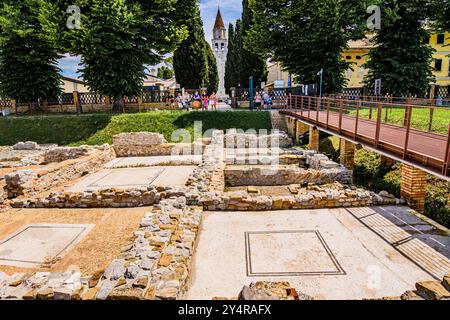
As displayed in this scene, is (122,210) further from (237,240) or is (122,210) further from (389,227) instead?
(389,227)

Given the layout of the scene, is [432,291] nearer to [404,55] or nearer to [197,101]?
[197,101]

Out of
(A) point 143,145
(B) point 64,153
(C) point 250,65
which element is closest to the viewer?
(B) point 64,153

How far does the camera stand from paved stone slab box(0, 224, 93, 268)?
646cm

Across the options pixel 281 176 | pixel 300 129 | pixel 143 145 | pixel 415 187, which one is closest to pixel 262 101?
pixel 300 129

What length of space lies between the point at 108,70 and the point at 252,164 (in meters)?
14.2

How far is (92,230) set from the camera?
305 inches

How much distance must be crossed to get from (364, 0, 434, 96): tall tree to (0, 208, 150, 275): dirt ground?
21699 mm

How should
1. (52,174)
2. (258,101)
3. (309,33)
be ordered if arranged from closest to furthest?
(52,174), (309,33), (258,101)

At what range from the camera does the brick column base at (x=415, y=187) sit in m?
8.01

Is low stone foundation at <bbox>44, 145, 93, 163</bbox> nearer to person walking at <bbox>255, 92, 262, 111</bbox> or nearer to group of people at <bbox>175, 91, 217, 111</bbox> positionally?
group of people at <bbox>175, 91, 217, 111</bbox>

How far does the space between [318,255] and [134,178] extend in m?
8.69

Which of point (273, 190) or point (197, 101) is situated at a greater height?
point (197, 101)

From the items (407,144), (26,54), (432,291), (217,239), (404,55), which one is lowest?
(217,239)

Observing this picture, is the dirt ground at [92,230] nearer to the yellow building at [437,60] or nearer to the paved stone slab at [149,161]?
the paved stone slab at [149,161]
